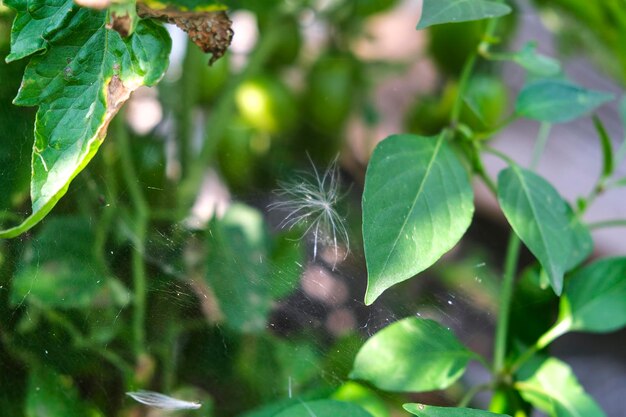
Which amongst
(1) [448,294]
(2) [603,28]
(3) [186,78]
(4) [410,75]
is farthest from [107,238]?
(4) [410,75]

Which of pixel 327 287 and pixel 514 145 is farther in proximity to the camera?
pixel 514 145

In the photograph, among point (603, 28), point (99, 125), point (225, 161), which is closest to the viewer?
point (99, 125)

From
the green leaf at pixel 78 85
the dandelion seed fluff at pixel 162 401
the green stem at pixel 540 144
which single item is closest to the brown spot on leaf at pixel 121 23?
the green leaf at pixel 78 85

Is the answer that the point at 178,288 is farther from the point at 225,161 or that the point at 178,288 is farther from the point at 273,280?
the point at 225,161

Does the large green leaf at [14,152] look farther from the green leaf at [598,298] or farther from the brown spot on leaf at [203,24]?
the green leaf at [598,298]

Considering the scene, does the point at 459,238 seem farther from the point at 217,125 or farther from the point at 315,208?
the point at 217,125

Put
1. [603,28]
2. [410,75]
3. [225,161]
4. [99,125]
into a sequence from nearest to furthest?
[99,125]
[225,161]
[603,28]
[410,75]
